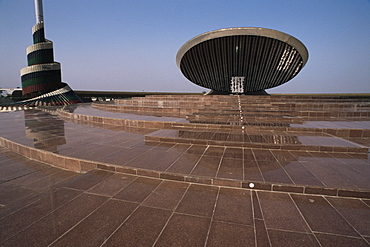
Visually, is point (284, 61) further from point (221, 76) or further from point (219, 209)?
point (219, 209)

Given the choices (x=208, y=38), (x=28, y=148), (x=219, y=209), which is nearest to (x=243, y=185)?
(x=219, y=209)

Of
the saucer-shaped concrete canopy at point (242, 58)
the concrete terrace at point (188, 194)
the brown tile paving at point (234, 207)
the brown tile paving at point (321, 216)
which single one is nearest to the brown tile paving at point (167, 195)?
the concrete terrace at point (188, 194)

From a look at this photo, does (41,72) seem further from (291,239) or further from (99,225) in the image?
(291,239)

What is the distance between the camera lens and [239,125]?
5941mm

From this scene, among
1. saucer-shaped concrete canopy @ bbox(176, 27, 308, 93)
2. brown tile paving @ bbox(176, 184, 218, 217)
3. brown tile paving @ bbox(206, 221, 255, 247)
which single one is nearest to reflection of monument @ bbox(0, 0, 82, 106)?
saucer-shaped concrete canopy @ bbox(176, 27, 308, 93)

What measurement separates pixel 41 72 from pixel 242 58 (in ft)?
104

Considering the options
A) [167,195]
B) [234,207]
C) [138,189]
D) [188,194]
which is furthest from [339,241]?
[138,189]

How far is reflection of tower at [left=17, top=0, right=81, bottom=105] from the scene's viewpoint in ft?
97.0

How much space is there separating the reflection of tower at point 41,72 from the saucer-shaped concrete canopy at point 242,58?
20.8 m

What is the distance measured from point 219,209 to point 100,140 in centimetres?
396

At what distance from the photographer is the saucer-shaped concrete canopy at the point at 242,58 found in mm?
20000

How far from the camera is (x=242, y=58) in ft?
80.4

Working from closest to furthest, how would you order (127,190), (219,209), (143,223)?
(143,223) < (219,209) < (127,190)

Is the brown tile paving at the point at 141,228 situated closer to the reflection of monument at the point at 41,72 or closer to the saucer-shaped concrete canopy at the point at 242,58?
the saucer-shaped concrete canopy at the point at 242,58
